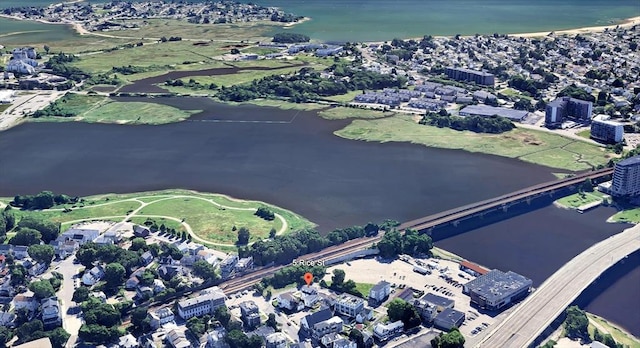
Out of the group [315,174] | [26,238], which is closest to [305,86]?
[315,174]

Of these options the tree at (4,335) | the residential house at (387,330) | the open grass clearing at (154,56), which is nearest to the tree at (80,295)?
the tree at (4,335)

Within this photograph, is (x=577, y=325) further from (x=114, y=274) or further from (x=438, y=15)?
(x=438, y=15)

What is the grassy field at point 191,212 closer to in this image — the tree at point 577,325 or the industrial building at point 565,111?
the tree at point 577,325

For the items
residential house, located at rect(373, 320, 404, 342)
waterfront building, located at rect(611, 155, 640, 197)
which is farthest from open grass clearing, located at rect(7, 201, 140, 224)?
waterfront building, located at rect(611, 155, 640, 197)

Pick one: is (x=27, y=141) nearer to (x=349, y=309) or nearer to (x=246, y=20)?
(x=349, y=309)

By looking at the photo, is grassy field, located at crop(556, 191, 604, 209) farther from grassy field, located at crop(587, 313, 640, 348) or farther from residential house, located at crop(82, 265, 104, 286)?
residential house, located at crop(82, 265, 104, 286)

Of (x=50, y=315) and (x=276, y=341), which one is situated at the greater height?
(x=50, y=315)
